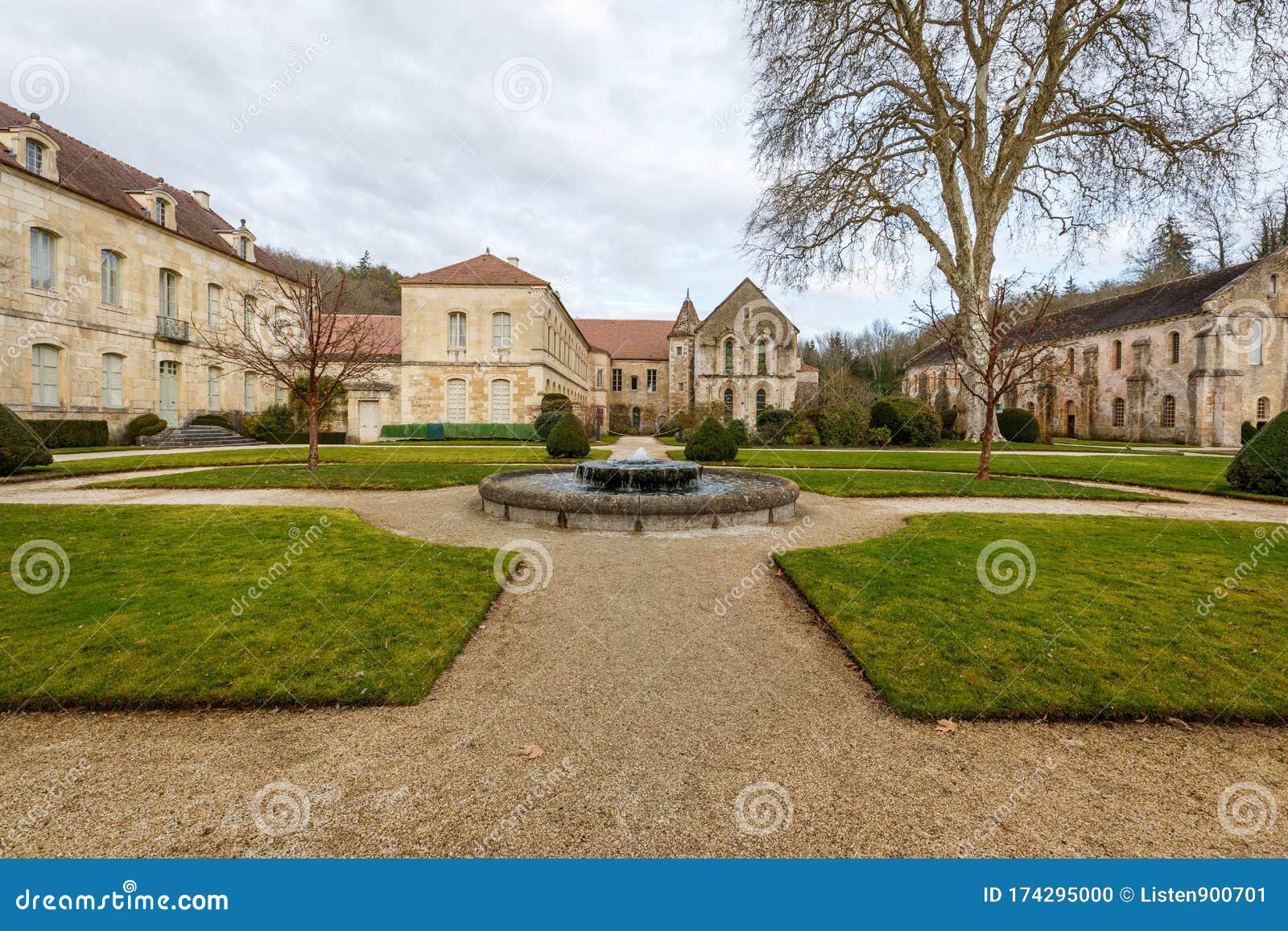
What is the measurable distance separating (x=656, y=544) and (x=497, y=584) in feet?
7.99

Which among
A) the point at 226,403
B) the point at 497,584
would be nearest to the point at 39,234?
the point at 226,403

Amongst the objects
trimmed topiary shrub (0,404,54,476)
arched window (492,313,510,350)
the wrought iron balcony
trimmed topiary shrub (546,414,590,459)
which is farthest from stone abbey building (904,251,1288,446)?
the wrought iron balcony

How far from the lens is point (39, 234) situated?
2031 centimetres

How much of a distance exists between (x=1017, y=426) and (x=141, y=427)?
1657 inches

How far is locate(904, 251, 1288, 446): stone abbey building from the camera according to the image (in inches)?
1178

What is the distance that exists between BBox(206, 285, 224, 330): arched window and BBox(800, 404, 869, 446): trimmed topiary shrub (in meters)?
29.8

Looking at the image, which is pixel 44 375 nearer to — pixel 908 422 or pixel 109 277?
pixel 109 277

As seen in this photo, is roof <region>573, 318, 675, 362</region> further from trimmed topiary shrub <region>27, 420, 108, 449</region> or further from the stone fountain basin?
the stone fountain basin

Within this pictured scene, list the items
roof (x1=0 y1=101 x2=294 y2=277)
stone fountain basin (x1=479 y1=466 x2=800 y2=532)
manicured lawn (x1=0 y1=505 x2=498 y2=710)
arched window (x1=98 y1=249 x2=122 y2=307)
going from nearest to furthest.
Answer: manicured lawn (x1=0 y1=505 x2=498 y2=710) → stone fountain basin (x1=479 y1=466 x2=800 y2=532) → roof (x1=0 y1=101 x2=294 y2=277) → arched window (x1=98 y1=249 x2=122 y2=307)

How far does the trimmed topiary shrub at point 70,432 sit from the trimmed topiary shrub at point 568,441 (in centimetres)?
1735

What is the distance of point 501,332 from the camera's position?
97.5 feet

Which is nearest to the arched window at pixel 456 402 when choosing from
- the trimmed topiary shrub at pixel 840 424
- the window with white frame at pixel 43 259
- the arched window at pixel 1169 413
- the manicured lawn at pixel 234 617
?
the window with white frame at pixel 43 259

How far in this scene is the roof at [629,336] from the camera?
161ft

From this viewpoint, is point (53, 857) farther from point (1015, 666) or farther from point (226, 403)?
point (226, 403)
